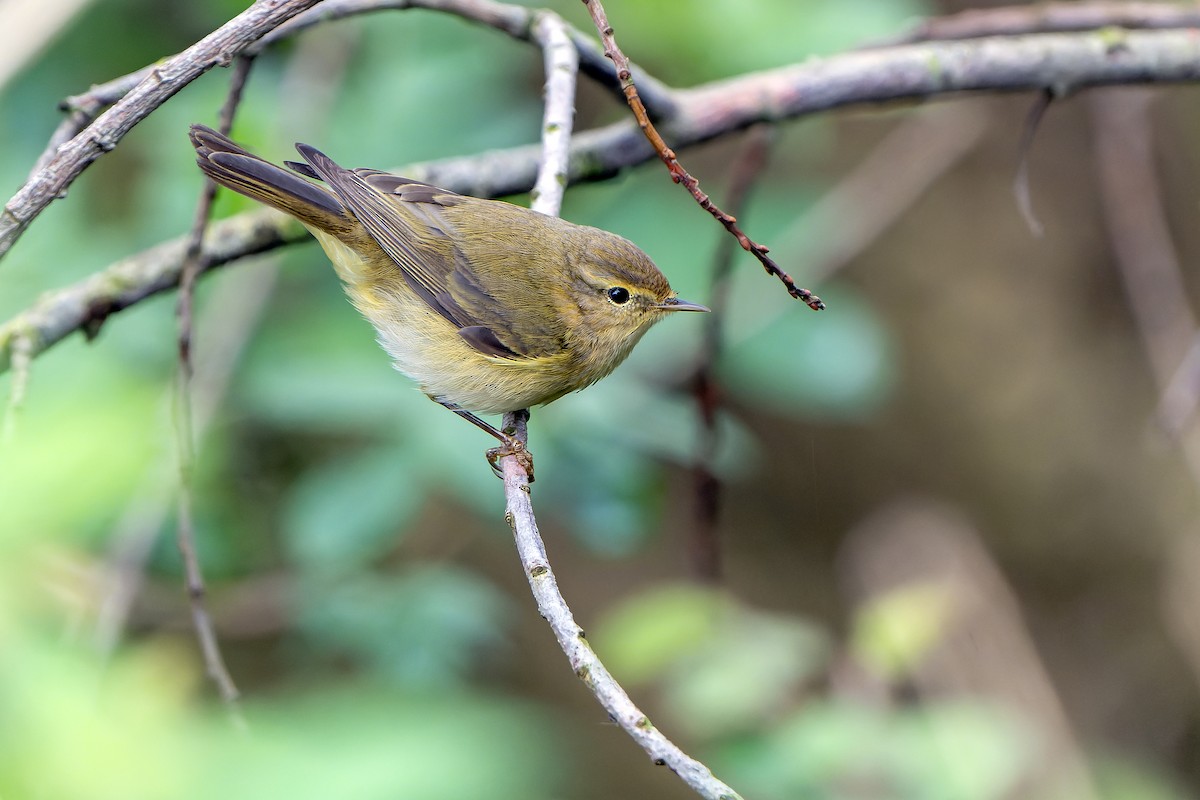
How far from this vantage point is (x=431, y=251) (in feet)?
11.3

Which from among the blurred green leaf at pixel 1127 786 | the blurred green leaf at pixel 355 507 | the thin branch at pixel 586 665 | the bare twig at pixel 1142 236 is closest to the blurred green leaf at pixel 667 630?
the blurred green leaf at pixel 355 507

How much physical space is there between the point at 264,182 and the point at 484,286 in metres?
0.77

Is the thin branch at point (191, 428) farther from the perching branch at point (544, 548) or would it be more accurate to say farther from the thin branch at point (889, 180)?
the thin branch at point (889, 180)

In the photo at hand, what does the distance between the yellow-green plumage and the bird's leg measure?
0.22 feet

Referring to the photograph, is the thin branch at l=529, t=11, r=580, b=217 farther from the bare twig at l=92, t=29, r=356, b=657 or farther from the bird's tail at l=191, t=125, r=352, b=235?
the bare twig at l=92, t=29, r=356, b=657

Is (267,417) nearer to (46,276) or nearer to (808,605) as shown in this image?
(46,276)

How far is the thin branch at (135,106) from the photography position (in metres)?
1.78

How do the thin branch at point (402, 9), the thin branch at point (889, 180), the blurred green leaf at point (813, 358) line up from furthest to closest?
the thin branch at point (889, 180), the blurred green leaf at point (813, 358), the thin branch at point (402, 9)

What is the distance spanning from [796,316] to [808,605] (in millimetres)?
3453

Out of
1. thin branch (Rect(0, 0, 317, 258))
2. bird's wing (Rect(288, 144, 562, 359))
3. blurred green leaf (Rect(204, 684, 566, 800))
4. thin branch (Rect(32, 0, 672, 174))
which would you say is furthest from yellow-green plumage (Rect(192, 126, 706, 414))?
blurred green leaf (Rect(204, 684, 566, 800))

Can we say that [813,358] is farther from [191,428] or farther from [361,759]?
[361,759]

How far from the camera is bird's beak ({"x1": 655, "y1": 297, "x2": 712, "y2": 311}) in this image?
3.33 metres

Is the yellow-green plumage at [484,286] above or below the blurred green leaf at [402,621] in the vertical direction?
above

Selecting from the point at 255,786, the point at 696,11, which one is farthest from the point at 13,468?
the point at 696,11
